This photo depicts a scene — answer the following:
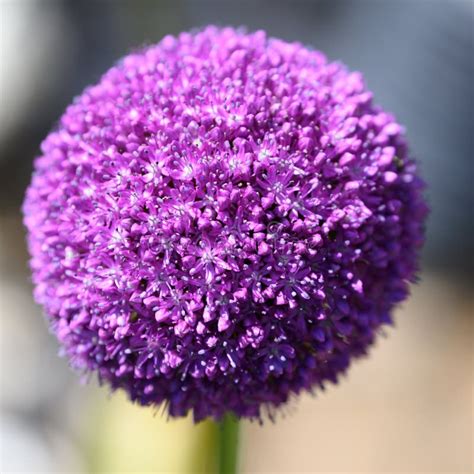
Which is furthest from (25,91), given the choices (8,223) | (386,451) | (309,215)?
(309,215)

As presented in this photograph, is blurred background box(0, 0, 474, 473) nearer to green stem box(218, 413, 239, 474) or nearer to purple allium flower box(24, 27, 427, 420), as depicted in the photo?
green stem box(218, 413, 239, 474)

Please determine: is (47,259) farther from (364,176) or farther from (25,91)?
(25,91)

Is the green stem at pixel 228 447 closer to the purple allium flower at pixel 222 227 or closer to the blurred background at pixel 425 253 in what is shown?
the purple allium flower at pixel 222 227

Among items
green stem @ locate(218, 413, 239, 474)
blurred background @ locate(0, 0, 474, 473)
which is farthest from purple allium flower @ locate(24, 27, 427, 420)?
blurred background @ locate(0, 0, 474, 473)

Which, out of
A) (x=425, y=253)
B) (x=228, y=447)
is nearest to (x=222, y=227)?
(x=228, y=447)

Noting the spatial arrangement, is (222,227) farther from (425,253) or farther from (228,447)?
(425,253)
